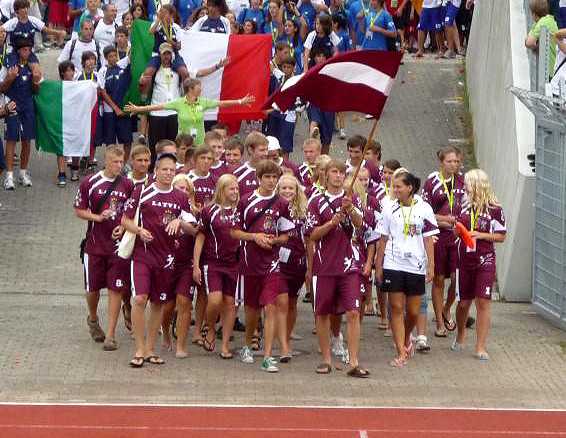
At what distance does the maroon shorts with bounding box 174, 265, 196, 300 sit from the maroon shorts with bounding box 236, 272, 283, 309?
473 millimetres

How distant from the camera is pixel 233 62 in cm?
2053

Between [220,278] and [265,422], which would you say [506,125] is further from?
[265,422]

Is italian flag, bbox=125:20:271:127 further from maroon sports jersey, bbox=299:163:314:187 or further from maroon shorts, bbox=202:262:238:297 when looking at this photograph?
maroon shorts, bbox=202:262:238:297

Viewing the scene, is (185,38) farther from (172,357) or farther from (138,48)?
(172,357)

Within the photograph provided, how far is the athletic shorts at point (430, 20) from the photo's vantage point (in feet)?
85.3

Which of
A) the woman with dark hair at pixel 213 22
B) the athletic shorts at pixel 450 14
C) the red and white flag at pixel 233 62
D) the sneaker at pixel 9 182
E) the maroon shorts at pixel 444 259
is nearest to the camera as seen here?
the maroon shorts at pixel 444 259

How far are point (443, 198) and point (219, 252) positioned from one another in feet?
8.78

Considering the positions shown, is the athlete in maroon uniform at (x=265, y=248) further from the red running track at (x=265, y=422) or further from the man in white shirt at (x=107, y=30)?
the man in white shirt at (x=107, y=30)

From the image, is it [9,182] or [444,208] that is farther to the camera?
[9,182]

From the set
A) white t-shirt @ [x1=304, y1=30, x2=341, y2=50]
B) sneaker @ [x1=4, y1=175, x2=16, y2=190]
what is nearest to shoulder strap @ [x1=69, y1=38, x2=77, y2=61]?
sneaker @ [x1=4, y1=175, x2=16, y2=190]

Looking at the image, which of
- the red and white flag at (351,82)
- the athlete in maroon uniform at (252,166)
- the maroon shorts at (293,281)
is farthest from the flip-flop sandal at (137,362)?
the red and white flag at (351,82)

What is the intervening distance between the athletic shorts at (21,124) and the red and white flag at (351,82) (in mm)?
7782

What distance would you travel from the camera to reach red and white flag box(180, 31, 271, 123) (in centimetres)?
2031

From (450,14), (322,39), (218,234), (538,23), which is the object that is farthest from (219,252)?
(450,14)
